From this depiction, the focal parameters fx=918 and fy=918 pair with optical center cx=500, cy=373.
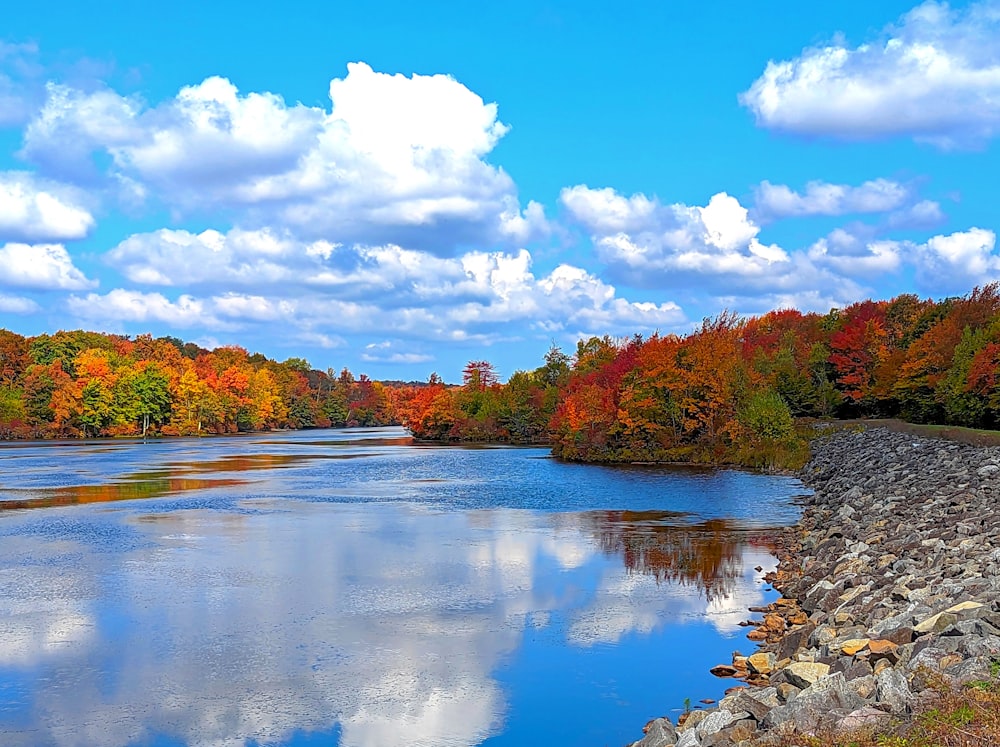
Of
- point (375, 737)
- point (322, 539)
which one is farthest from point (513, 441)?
point (375, 737)

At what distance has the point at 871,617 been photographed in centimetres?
1188

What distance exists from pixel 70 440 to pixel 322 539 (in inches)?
3399

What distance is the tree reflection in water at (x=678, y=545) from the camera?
1792 cm

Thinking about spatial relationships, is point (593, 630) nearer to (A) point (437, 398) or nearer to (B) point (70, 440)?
(A) point (437, 398)

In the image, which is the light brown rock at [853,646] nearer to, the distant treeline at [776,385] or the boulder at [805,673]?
the boulder at [805,673]

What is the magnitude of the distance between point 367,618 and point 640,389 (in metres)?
41.6

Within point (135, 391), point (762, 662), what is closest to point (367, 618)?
point (762, 662)

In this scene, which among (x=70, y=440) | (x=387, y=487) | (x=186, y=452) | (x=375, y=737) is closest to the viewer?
(x=375, y=737)

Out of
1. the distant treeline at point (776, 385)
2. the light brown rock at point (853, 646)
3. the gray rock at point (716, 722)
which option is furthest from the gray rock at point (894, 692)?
the distant treeline at point (776, 385)

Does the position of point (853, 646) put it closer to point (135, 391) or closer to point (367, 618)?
point (367, 618)

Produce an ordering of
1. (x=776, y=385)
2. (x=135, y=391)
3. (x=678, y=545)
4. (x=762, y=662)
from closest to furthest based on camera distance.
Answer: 1. (x=762, y=662)
2. (x=678, y=545)
3. (x=776, y=385)
4. (x=135, y=391)

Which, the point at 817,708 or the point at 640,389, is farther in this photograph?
the point at 640,389

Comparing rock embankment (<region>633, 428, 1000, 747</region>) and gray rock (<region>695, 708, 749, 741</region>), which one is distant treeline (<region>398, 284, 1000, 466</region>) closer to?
rock embankment (<region>633, 428, 1000, 747</region>)

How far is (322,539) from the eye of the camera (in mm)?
23141
